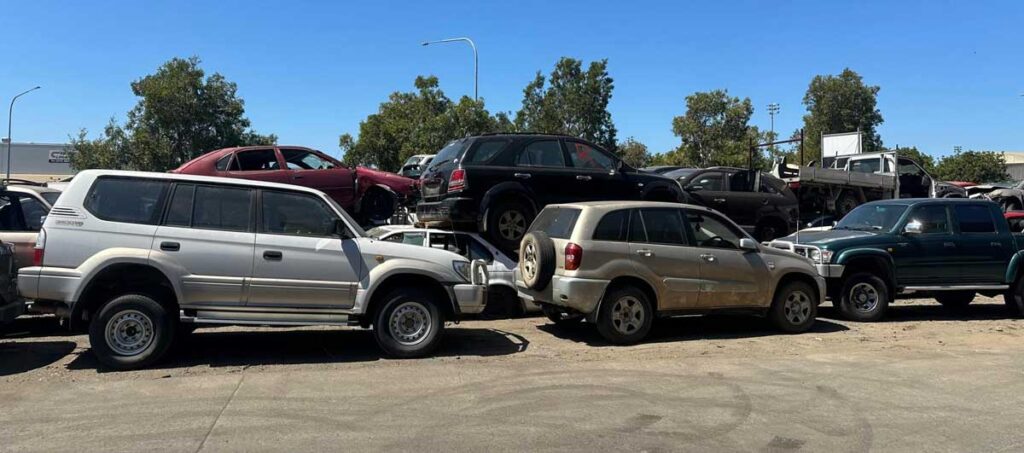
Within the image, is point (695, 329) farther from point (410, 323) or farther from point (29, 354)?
point (29, 354)

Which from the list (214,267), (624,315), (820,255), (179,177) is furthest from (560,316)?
(179,177)

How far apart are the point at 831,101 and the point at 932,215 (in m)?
51.0

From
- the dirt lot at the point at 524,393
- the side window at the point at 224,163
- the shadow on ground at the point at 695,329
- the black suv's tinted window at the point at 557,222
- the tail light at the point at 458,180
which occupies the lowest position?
the dirt lot at the point at 524,393

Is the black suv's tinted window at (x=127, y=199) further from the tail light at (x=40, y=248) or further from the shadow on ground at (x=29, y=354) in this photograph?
the shadow on ground at (x=29, y=354)

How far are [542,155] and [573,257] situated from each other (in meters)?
2.80

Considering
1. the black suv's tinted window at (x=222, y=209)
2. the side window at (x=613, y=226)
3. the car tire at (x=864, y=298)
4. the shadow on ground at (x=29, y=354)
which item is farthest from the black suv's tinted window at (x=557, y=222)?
the shadow on ground at (x=29, y=354)

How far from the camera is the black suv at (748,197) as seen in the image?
14.0 m

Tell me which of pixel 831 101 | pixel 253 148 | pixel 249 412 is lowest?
pixel 249 412

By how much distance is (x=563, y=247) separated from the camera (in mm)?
8156

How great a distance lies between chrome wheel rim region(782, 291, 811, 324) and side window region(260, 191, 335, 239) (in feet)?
19.6

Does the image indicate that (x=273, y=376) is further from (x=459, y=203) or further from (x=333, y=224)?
(x=459, y=203)

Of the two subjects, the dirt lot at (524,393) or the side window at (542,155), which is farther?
the side window at (542,155)

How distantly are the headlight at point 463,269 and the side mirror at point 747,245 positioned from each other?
3.61m

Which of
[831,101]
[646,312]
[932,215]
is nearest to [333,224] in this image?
[646,312]
